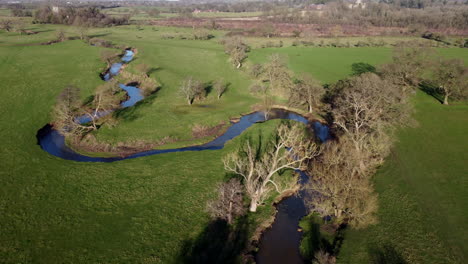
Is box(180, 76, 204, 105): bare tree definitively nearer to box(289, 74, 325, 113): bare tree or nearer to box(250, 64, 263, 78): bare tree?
box(250, 64, 263, 78): bare tree

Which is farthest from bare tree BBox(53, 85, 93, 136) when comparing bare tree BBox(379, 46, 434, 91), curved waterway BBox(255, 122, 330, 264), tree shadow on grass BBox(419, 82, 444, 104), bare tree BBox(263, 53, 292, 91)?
tree shadow on grass BBox(419, 82, 444, 104)

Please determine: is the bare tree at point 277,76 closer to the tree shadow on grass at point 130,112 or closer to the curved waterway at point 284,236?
the tree shadow on grass at point 130,112

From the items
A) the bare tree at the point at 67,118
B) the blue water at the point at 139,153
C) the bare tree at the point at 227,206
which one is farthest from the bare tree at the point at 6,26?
the bare tree at the point at 227,206

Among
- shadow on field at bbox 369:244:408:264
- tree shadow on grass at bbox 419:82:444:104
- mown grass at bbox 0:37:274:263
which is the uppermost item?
tree shadow on grass at bbox 419:82:444:104

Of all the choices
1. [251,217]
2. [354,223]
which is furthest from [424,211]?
[251,217]

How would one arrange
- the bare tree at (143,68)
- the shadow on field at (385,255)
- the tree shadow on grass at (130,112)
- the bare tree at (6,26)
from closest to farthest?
the shadow on field at (385,255) < the tree shadow on grass at (130,112) < the bare tree at (143,68) < the bare tree at (6,26)

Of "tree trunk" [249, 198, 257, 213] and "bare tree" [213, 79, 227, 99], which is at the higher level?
"bare tree" [213, 79, 227, 99]
